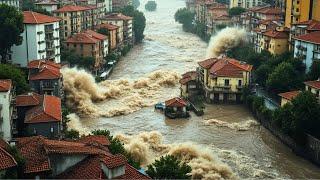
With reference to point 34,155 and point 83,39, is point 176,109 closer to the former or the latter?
point 83,39

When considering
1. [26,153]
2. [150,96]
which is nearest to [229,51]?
[150,96]

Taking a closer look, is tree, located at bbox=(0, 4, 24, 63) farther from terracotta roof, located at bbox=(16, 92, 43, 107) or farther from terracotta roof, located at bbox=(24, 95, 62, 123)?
terracotta roof, located at bbox=(24, 95, 62, 123)

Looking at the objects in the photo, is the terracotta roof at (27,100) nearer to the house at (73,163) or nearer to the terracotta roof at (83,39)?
the house at (73,163)

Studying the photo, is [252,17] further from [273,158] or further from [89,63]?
[273,158]

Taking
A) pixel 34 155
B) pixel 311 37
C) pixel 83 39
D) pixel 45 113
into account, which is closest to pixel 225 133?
pixel 311 37

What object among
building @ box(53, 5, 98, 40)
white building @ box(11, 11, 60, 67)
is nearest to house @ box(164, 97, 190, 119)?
white building @ box(11, 11, 60, 67)
